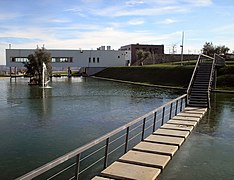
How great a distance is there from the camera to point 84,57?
7250 centimetres

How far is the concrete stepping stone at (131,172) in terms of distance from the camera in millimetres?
6422

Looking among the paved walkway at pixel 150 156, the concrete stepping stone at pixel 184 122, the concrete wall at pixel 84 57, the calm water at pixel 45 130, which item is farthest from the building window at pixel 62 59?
the paved walkway at pixel 150 156

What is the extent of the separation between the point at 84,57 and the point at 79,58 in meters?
1.36

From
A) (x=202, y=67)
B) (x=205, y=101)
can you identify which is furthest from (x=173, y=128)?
(x=202, y=67)

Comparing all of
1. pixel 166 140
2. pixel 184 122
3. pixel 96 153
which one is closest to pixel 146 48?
pixel 184 122

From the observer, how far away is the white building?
219 ft

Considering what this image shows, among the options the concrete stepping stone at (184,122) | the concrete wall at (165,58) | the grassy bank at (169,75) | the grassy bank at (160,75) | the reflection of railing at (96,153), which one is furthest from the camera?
the concrete wall at (165,58)

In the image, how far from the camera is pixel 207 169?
774 centimetres

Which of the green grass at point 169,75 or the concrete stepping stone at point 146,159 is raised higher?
the green grass at point 169,75

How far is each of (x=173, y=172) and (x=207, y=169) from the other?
3.43ft

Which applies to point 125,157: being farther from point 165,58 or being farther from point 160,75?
point 165,58

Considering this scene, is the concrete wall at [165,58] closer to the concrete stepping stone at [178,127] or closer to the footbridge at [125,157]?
the footbridge at [125,157]

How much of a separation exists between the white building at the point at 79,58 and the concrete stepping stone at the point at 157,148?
62.3 metres

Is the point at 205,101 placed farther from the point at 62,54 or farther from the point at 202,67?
the point at 62,54
